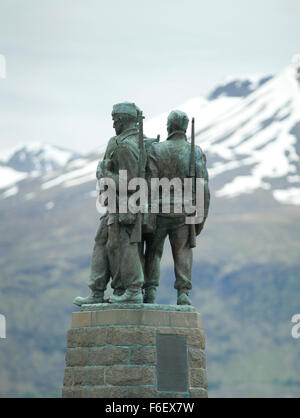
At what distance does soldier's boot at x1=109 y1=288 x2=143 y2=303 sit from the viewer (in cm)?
1396

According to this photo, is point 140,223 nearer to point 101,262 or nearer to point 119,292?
point 101,262

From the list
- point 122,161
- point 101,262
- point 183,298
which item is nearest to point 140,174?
point 122,161

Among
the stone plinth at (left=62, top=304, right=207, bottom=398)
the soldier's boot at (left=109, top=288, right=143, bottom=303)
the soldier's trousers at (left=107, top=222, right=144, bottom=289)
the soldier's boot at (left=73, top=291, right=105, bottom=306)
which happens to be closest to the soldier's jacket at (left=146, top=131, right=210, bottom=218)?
the soldier's trousers at (left=107, top=222, right=144, bottom=289)

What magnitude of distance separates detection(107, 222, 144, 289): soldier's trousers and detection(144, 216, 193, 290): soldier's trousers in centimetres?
42

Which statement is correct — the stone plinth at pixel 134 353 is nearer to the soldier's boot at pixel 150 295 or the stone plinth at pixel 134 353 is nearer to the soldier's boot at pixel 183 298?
the soldier's boot at pixel 183 298

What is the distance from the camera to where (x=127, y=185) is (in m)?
14.3

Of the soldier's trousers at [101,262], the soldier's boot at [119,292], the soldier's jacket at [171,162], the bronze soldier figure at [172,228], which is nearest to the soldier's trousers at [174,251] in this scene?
the bronze soldier figure at [172,228]

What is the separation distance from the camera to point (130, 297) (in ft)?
45.8

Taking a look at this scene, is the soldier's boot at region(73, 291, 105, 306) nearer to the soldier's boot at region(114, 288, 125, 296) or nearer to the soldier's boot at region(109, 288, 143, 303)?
the soldier's boot at region(114, 288, 125, 296)

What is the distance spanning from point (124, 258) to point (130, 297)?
618 mm
